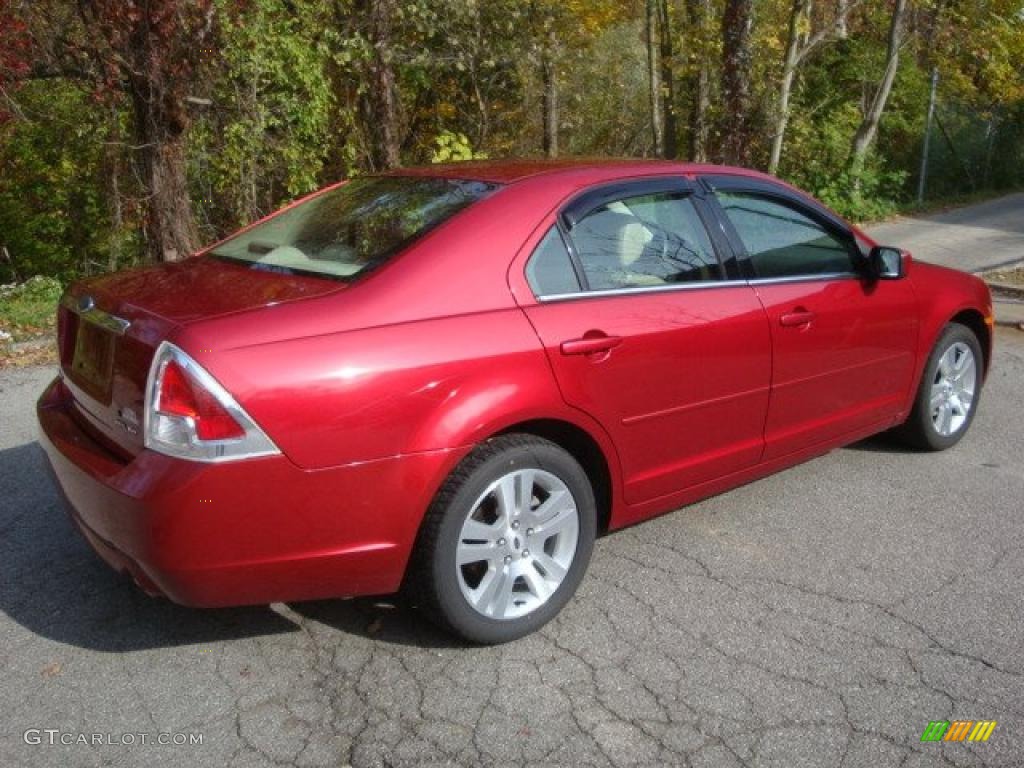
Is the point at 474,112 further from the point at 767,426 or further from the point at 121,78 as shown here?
the point at 767,426

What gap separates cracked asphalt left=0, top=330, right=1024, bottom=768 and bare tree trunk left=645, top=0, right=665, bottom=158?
15632 millimetres

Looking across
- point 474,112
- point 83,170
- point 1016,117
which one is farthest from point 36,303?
point 1016,117

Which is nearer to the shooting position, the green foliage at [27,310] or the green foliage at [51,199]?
the green foliage at [27,310]

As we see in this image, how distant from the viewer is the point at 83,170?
1409cm

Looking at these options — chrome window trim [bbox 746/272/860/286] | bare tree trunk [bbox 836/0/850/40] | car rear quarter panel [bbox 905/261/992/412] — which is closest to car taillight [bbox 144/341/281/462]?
chrome window trim [bbox 746/272/860/286]

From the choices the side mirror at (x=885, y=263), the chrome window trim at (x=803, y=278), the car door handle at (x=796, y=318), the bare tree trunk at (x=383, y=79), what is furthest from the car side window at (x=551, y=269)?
the bare tree trunk at (x=383, y=79)

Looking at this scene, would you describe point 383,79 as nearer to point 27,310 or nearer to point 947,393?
point 27,310

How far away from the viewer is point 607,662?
124 inches

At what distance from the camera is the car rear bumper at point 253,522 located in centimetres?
269

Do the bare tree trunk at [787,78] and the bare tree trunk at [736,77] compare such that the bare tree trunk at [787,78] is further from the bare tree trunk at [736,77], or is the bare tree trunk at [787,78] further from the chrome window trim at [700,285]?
the chrome window trim at [700,285]

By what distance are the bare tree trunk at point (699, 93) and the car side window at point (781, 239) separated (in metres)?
10.7

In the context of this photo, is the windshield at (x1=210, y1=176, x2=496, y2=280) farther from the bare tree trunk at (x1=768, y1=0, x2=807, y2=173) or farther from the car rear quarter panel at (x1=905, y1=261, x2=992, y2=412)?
the bare tree trunk at (x1=768, y1=0, x2=807, y2=173)

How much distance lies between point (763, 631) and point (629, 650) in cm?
50

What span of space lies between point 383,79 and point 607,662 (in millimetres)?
9571
